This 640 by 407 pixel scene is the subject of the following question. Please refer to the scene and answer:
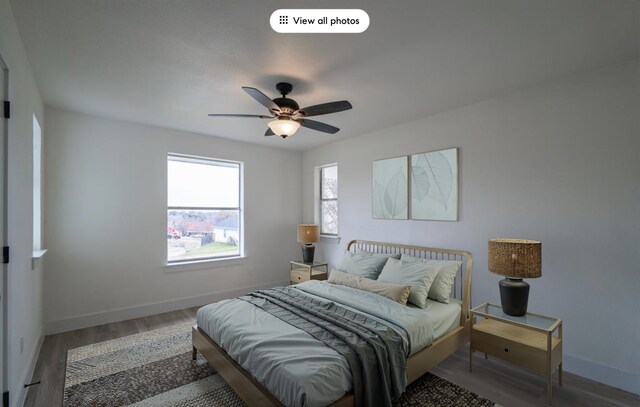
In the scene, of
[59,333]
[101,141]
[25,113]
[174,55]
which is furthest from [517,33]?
[59,333]

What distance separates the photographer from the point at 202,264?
4.59 m

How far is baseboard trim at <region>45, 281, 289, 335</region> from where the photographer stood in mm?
3533

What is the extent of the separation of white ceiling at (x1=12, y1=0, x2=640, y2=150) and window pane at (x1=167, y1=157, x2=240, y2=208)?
137cm

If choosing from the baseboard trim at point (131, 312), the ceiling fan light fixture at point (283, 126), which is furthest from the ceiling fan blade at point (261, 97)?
the baseboard trim at point (131, 312)

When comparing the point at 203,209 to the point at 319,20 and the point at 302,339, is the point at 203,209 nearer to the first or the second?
the point at 302,339

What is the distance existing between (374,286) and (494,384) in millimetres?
1267

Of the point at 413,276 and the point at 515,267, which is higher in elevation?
the point at 515,267

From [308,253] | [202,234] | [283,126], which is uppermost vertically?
[283,126]

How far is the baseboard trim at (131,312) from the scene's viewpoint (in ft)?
11.6

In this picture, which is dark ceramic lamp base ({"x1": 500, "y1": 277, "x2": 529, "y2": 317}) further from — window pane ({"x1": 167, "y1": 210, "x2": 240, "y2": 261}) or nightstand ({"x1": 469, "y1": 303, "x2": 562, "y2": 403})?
window pane ({"x1": 167, "y1": 210, "x2": 240, "y2": 261})

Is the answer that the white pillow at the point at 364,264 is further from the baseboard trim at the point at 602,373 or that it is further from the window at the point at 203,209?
the window at the point at 203,209

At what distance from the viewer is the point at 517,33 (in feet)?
6.63

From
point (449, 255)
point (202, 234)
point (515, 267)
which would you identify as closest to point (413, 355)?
point (515, 267)

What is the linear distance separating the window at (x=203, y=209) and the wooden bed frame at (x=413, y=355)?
6.32 feet
